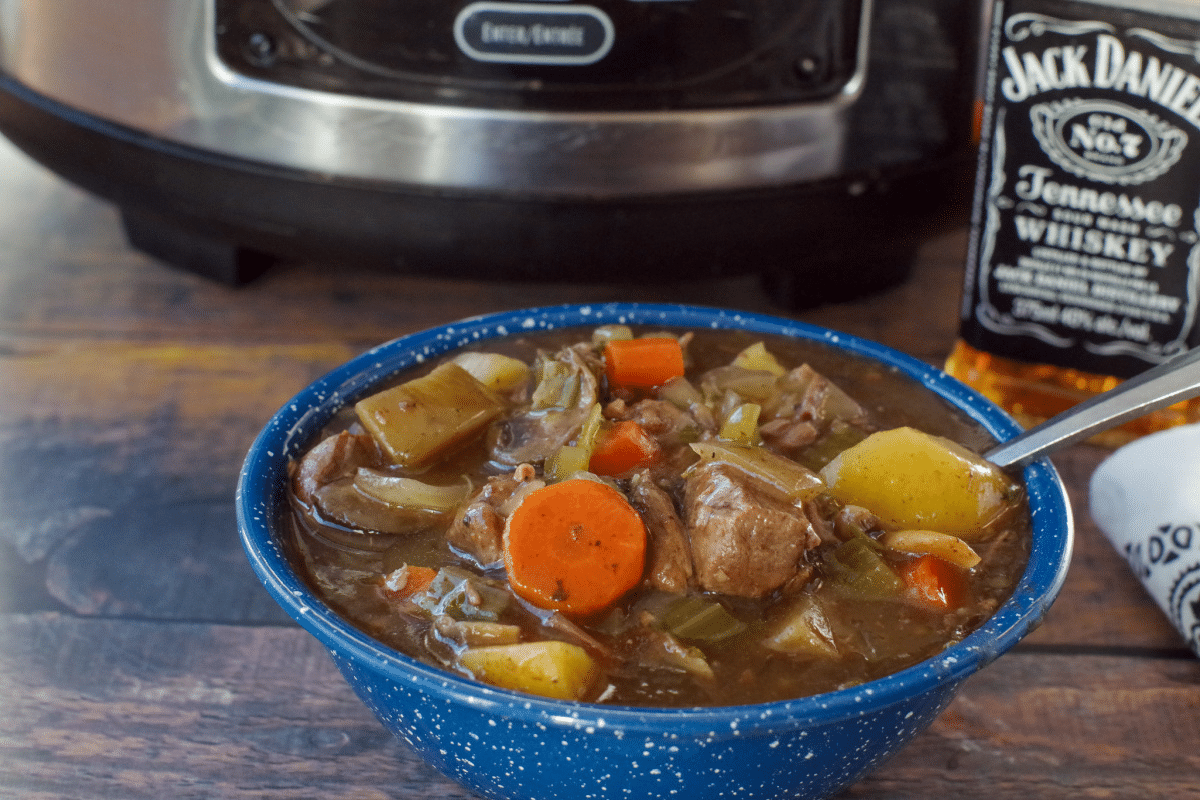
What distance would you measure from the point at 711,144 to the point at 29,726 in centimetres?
110

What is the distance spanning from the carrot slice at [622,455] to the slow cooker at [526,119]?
0.55 metres

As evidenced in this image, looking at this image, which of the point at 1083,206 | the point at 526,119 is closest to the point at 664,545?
the point at 526,119

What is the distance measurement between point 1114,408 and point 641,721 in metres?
0.62

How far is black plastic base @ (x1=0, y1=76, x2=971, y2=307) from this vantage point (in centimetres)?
166

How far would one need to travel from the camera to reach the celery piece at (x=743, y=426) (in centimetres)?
120

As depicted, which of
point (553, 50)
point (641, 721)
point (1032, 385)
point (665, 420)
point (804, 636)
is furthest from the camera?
point (1032, 385)

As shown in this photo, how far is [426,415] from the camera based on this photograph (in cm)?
121

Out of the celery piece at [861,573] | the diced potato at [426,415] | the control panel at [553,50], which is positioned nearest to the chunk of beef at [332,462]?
the diced potato at [426,415]

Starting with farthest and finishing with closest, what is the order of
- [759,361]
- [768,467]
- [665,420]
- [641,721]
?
[759,361] → [665,420] → [768,467] → [641,721]

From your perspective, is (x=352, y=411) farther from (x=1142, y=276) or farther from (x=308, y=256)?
(x=1142, y=276)

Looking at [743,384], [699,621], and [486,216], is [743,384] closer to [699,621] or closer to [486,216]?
[699,621]

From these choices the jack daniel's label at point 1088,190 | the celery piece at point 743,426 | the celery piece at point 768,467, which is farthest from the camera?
the jack daniel's label at point 1088,190

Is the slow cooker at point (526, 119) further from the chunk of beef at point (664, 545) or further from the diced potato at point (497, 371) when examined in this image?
the chunk of beef at point (664, 545)

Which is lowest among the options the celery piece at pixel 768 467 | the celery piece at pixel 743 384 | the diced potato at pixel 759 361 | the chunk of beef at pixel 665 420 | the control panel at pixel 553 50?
the diced potato at pixel 759 361
